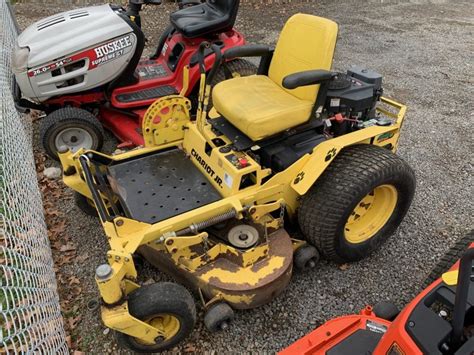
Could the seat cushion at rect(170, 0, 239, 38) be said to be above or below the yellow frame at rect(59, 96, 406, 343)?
above

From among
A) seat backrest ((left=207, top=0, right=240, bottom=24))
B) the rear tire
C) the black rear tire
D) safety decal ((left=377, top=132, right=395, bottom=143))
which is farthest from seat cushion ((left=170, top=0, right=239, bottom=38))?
the black rear tire

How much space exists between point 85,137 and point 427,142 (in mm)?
3570

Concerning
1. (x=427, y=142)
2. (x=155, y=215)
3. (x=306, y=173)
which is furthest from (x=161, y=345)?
(x=427, y=142)

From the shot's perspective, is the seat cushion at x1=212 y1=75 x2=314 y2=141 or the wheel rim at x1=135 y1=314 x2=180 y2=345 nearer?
the wheel rim at x1=135 y1=314 x2=180 y2=345

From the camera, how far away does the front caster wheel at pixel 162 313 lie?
222cm

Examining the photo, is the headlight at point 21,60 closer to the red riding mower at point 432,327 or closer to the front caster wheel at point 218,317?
the front caster wheel at point 218,317

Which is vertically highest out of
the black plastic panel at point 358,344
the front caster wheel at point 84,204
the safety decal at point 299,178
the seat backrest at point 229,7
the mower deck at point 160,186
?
the seat backrest at point 229,7

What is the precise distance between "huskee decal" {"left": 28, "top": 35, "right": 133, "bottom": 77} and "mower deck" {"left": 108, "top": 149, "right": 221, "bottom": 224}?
1338mm

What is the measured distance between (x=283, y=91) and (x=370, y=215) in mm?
1141

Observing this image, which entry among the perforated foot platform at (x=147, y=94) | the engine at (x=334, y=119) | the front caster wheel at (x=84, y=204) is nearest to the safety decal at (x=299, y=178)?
the engine at (x=334, y=119)

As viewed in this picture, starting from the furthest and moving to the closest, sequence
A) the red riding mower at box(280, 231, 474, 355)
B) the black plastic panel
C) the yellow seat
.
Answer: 1. the yellow seat
2. the black plastic panel
3. the red riding mower at box(280, 231, 474, 355)

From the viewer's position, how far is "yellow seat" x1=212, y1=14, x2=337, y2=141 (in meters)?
2.73

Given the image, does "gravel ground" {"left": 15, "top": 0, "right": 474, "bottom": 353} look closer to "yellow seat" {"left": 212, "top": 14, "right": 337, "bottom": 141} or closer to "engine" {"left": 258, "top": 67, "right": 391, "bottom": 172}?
"engine" {"left": 258, "top": 67, "right": 391, "bottom": 172}

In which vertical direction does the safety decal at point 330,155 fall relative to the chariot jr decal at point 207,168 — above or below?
above
